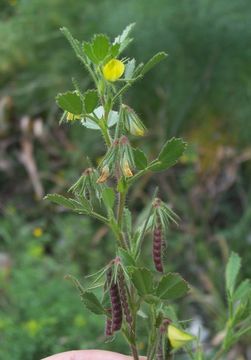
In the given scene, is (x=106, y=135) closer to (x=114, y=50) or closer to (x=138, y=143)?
(x=114, y=50)

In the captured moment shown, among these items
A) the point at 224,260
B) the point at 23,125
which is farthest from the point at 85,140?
the point at 224,260

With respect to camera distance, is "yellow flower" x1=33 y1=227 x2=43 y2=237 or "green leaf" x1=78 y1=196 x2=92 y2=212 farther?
"yellow flower" x1=33 y1=227 x2=43 y2=237

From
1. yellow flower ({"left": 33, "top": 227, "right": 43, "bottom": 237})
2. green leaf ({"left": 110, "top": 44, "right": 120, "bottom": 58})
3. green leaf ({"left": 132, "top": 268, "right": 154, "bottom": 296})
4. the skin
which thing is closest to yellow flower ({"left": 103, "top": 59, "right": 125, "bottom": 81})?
green leaf ({"left": 110, "top": 44, "right": 120, "bottom": 58})

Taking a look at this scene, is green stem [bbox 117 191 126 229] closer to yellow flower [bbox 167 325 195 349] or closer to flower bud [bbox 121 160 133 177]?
flower bud [bbox 121 160 133 177]

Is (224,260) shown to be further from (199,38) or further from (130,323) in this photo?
(130,323)

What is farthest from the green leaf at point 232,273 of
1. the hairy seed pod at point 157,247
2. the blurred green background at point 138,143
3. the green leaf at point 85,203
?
the blurred green background at point 138,143

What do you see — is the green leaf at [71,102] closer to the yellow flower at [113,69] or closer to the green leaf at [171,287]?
the yellow flower at [113,69]

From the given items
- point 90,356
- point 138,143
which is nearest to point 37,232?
point 138,143
